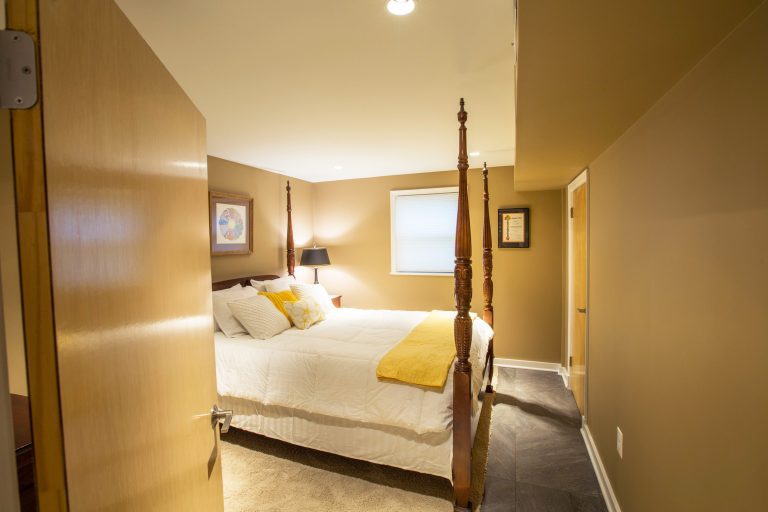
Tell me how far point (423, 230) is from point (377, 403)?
9.61 ft

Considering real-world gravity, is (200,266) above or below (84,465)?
above

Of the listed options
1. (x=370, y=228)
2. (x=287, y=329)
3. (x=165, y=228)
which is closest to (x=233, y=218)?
(x=287, y=329)

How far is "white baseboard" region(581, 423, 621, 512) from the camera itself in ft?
6.31

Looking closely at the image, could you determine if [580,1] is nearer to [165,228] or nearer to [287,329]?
[165,228]

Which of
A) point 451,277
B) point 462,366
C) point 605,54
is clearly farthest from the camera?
point 451,277

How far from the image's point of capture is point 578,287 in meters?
3.20

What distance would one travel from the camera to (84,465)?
0.55 metres

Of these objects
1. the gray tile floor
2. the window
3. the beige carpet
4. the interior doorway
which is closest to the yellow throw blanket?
the beige carpet

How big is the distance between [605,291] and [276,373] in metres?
2.23

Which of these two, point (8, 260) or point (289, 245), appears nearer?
point (8, 260)

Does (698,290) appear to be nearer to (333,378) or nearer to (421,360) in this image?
(421,360)

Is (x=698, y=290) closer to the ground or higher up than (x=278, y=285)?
higher up

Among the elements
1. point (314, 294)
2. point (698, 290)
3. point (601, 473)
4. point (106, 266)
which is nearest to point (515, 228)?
point (314, 294)

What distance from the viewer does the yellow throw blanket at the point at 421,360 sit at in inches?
82.4
